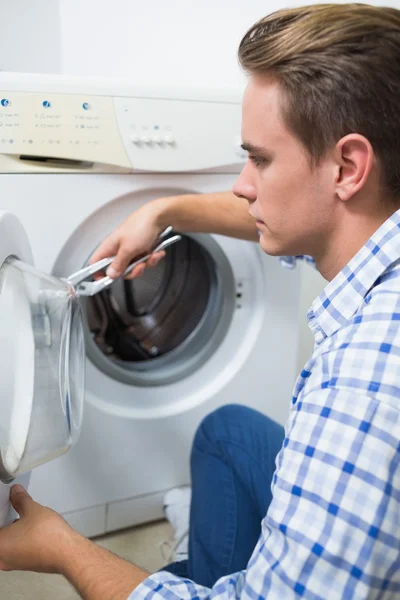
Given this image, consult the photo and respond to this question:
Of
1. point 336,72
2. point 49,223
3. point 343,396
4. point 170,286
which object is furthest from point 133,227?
point 343,396

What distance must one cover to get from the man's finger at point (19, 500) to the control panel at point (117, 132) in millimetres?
453

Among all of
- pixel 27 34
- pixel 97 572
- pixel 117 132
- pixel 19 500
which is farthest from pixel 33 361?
pixel 27 34

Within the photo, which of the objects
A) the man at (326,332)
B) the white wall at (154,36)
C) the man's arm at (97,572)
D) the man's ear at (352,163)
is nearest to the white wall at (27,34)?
the white wall at (154,36)

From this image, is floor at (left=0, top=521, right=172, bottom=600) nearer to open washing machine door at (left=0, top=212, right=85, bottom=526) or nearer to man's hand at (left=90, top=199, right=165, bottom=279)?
open washing machine door at (left=0, top=212, right=85, bottom=526)

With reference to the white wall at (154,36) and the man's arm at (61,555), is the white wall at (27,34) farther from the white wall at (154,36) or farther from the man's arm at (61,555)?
the man's arm at (61,555)

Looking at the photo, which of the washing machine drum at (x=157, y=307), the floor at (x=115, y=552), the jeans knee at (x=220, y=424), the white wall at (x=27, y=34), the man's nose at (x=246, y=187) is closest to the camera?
the man's nose at (x=246, y=187)

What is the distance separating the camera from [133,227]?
0.96 meters

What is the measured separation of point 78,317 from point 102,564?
0.43 meters

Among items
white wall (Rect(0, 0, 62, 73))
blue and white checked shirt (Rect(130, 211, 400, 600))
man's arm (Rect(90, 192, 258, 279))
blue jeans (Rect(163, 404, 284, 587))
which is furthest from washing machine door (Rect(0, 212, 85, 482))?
white wall (Rect(0, 0, 62, 73))

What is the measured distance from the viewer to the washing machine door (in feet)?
2.28

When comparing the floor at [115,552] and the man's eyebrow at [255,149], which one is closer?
the man's eyebrow at [255,149]

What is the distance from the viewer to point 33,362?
786 mm

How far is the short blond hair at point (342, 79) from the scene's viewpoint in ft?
1.93

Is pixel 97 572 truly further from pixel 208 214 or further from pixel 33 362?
pixel 208 214
